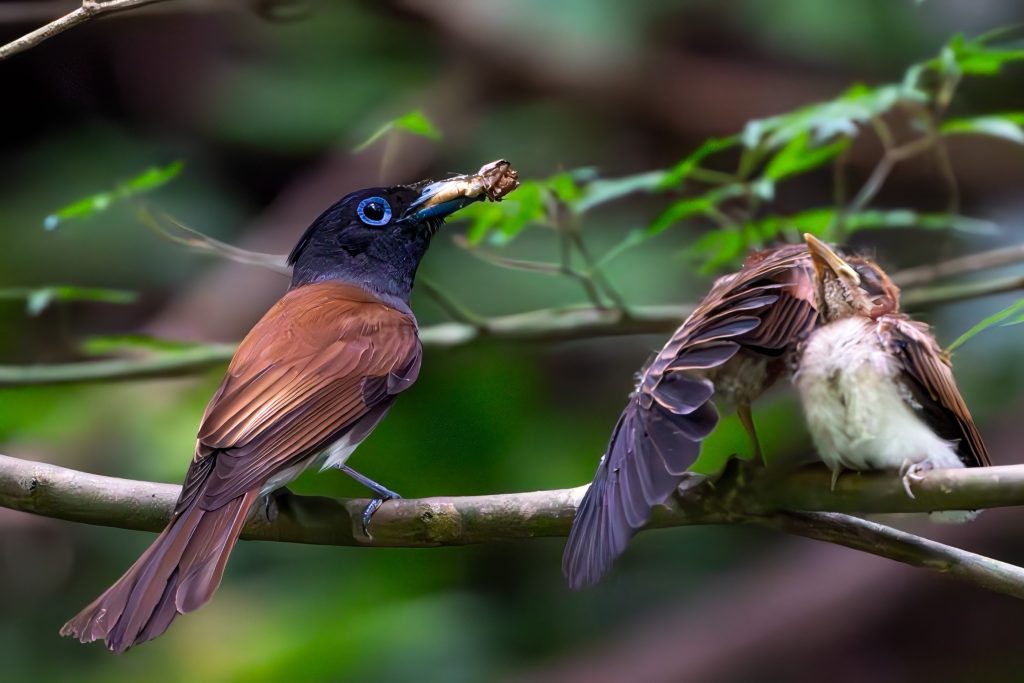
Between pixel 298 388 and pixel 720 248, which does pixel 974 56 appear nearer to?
pixel 720 248

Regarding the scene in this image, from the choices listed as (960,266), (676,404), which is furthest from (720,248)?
(676,404)

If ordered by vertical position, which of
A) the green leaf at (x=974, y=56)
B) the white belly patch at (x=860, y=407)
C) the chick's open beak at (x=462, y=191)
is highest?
the green leaf at (x=974, y=56)

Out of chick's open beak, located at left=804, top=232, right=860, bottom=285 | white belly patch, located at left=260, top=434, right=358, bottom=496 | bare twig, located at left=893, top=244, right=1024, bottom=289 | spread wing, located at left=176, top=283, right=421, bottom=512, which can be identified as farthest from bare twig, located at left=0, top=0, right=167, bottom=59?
bare twig, located at left=893, top=244, right=1024, bottom=289

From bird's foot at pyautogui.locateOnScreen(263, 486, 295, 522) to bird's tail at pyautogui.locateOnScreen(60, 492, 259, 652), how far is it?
178mm

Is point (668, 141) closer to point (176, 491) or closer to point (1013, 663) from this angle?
point (1013, 663)

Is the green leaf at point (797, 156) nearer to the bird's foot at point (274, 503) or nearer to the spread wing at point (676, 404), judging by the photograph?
the spread wing at point (676, 404)

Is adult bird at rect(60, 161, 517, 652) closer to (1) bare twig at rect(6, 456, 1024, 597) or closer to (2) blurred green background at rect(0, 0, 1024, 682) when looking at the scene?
(1) bare twig at rect(6, 456, 1024, 597)

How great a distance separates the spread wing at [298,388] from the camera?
230cm

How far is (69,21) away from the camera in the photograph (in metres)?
2.02

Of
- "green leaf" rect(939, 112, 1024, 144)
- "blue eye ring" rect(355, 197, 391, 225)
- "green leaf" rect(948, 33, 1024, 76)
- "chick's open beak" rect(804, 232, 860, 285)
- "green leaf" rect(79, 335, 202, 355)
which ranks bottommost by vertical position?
"green leaf" rect(79, 335, 202, 355)

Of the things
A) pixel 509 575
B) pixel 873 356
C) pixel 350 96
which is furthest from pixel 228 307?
pixel 873 356

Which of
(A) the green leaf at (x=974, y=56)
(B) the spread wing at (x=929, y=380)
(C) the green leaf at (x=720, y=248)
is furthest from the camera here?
(C) the green leaf at (x=720, y=248)

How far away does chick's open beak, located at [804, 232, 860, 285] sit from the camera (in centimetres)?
207

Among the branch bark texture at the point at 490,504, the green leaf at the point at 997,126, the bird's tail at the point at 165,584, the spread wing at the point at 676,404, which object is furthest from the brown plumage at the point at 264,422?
the green leaf at the point at 997,126
